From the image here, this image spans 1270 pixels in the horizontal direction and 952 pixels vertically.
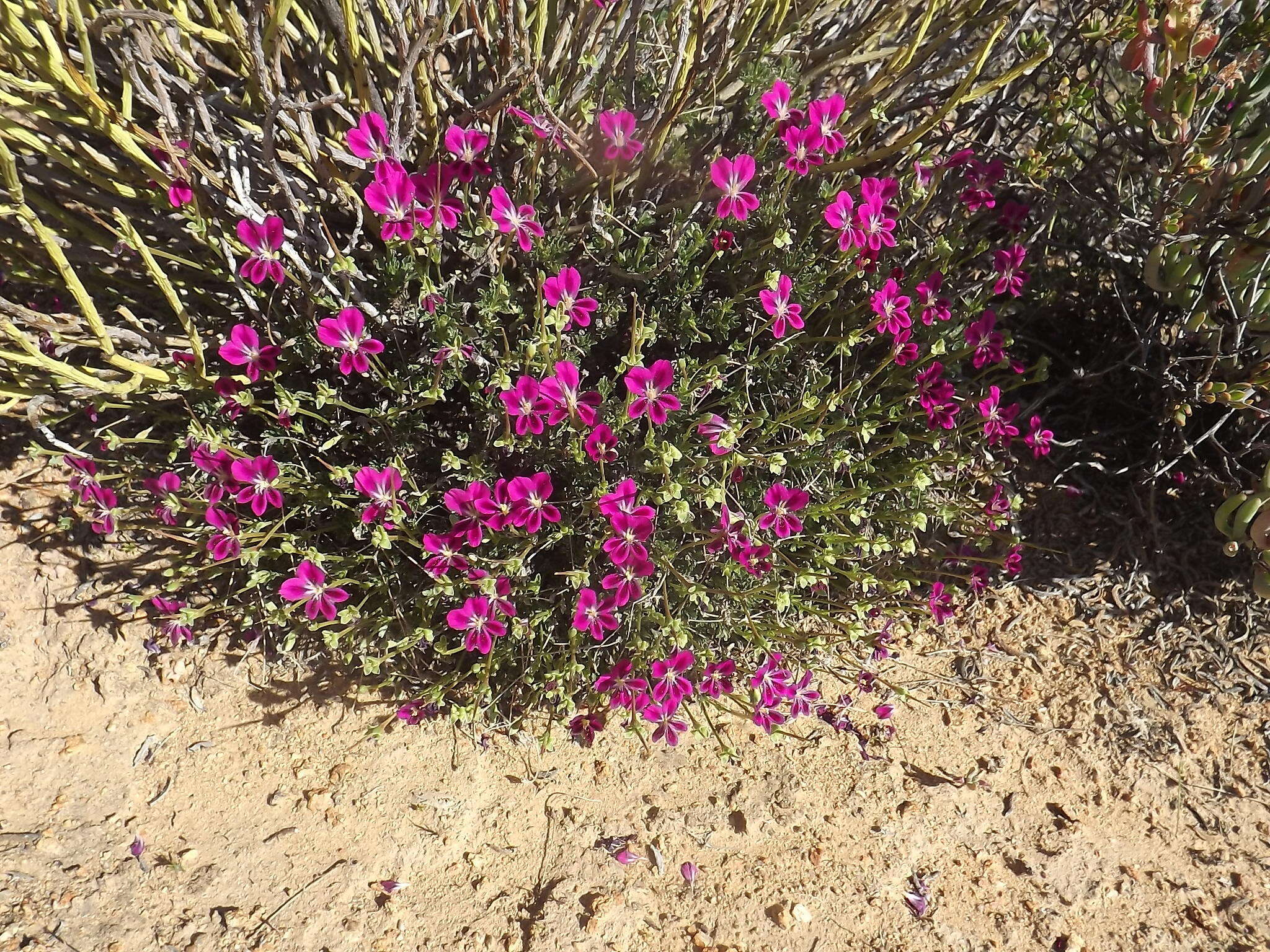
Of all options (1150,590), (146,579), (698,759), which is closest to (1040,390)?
(1150,590)

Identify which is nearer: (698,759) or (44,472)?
(698,759)

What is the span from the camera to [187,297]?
2.37 meters

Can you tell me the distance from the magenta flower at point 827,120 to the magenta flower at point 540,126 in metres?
0.57

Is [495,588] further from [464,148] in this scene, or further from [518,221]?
[464,148]

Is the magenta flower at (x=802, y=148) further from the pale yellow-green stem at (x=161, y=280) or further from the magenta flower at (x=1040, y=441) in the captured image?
the pale yellow-green stem at (x=161, y=280)

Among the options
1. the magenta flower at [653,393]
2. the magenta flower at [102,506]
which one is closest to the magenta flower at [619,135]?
the magenta flower at [653,393]

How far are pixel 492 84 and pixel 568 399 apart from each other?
0.92 metres

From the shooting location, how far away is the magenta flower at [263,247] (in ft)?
6.00

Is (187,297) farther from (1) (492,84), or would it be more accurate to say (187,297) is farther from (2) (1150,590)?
(2) (1150,590)

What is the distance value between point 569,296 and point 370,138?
541 mm

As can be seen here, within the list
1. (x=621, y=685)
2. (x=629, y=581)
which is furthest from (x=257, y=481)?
(x=621, y=685)

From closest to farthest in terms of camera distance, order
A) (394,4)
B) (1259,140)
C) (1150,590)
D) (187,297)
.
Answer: (394,4) → (1259,140) → (187,297) → (1150,590)

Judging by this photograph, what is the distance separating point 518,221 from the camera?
193cm

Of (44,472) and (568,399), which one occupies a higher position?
(568,399)
